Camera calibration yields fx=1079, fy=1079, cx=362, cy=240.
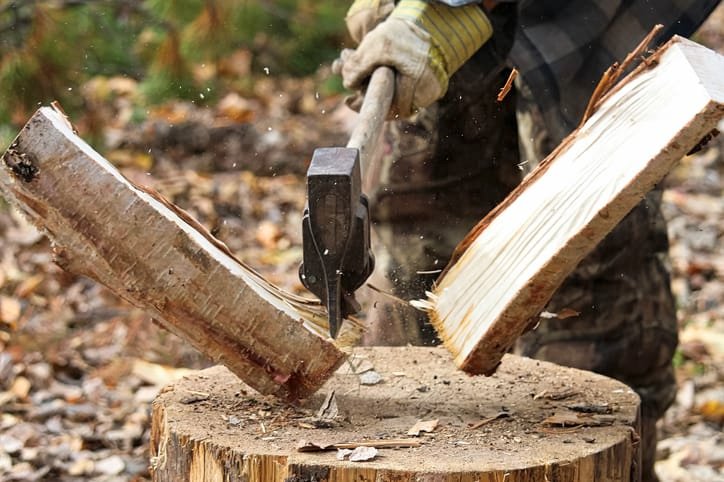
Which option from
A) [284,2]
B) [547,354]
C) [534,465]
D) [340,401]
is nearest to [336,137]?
[284,2]

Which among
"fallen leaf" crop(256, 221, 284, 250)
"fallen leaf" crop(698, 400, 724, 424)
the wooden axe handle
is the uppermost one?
the wooden axe handle

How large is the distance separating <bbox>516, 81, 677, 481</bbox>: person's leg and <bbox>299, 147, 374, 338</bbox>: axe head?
3.30 feet

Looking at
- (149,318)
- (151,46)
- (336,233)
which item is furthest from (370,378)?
(151,46)

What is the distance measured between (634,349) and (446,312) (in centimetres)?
103

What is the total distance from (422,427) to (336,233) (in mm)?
354

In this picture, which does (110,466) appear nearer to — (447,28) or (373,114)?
(373,114)

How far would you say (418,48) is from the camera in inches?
90.4

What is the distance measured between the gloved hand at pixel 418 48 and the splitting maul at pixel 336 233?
438 millimetres

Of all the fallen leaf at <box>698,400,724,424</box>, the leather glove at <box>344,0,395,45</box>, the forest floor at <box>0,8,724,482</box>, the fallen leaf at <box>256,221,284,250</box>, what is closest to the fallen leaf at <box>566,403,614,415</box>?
the forest floor at <box>0,8,724,482</box>

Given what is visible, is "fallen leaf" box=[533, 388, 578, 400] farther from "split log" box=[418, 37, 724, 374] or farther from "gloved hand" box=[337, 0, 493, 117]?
"gloved hand" box=[337, 0, 493, 117]

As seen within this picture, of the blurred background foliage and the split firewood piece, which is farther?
the blurred background foliage

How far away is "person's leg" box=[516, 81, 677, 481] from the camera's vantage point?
2738 mm

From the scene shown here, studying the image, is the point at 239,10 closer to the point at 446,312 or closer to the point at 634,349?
the point at 634,349

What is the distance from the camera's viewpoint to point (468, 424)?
184 cm
